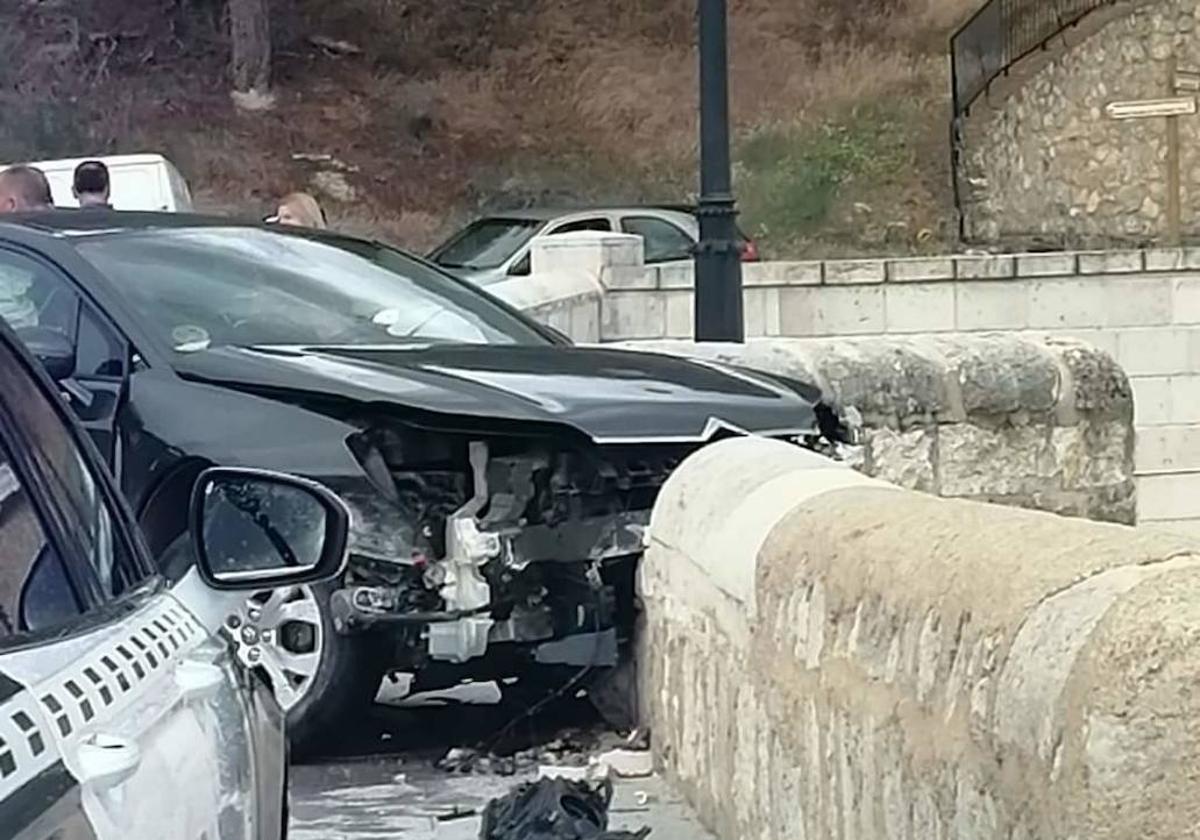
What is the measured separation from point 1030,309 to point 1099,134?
13.8 metres

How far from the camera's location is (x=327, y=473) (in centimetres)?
624

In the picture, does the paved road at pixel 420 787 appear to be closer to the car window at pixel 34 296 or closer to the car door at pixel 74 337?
the car door at pixel 74 337

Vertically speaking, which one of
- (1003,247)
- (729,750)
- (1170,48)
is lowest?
(729,750)

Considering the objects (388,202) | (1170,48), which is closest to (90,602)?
(1170,48)

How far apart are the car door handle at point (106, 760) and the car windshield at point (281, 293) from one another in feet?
14.3

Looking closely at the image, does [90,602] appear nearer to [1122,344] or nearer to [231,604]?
[231,604]

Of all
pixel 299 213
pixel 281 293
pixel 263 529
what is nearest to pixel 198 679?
pixel 263 529

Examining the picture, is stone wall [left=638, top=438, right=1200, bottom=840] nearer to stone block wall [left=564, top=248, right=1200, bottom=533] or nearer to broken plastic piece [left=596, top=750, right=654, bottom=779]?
broken plastic piece [left=596, top=750, right=654, bottom=779]

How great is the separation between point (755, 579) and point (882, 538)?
3.17 ft

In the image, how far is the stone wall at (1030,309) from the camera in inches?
484

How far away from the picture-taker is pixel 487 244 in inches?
779

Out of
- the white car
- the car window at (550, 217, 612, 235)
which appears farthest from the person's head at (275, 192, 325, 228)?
the white car

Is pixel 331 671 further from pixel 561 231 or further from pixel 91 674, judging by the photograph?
pixel 561 231

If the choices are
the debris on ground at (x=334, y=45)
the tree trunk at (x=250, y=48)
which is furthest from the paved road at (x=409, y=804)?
the debris on ground at (x=334, y=45)
